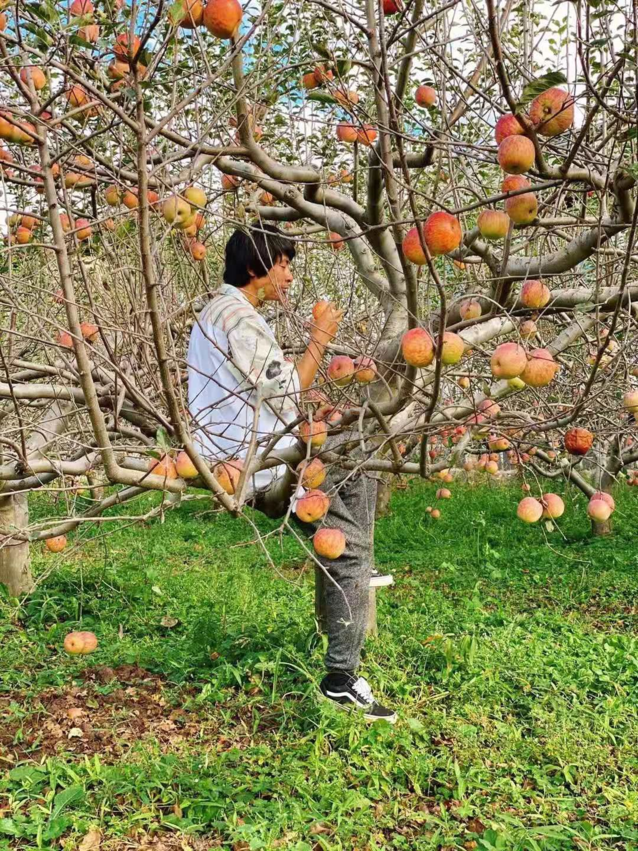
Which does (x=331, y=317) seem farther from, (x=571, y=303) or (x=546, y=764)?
(x=546, y=764)

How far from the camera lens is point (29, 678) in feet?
11.8

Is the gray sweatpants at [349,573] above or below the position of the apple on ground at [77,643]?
above

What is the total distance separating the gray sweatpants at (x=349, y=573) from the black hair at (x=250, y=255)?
2.85 ft

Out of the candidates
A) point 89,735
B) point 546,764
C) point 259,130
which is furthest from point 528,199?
point 89,735

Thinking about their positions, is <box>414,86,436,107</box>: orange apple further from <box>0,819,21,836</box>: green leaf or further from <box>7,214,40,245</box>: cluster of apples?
<box>0,819,21,836</box>: green leaf

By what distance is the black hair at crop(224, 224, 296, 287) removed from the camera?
2621 millimetres

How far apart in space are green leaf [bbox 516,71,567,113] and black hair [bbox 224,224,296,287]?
1273mm

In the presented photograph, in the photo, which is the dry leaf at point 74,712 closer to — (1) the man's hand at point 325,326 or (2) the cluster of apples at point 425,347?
(1) the man's hand at point 325,326

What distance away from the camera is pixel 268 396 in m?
2.15

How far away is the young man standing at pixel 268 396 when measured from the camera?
7.43 ft

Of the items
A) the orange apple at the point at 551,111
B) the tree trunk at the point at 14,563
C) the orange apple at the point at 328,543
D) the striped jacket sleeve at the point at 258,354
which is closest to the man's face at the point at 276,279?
the striped jacket sleeve at the point at 258,354

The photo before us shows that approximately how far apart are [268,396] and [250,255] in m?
0.74

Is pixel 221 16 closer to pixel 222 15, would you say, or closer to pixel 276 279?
pixel 222 15

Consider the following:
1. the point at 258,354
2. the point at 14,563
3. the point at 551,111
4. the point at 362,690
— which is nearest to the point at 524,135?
the point at 551,111
